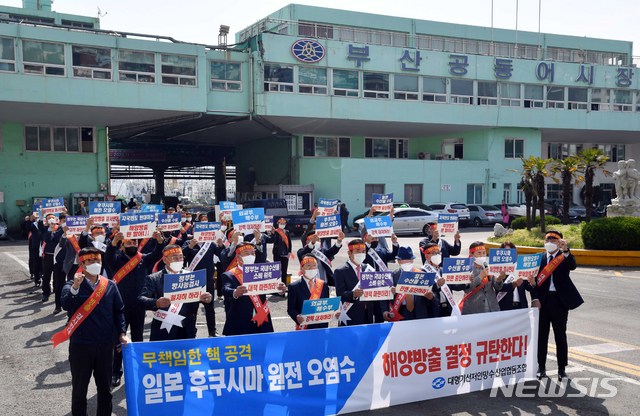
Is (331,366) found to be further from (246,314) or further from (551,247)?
(551,247)

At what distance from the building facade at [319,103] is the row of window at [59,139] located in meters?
0.08

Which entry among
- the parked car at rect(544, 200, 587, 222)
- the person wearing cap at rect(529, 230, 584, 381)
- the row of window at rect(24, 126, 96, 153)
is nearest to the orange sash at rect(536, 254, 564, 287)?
the person wearing cap at rect(529, 230, 584, 381)

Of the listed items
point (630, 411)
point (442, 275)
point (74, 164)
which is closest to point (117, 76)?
point (74, 164)

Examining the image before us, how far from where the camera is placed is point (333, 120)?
38125 mm

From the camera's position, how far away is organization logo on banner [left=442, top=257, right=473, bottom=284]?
7.85m

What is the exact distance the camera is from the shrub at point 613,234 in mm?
19812

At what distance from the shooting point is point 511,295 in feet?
27.4

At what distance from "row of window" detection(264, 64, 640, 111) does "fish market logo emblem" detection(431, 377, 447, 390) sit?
98.6 ft

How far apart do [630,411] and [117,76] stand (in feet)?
97.0

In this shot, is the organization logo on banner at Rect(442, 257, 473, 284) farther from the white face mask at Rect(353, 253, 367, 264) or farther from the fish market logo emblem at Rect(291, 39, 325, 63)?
the fish market logo emblem at Rect(291, 39, 325, 63)

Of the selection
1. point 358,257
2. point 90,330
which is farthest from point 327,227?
point 90,330

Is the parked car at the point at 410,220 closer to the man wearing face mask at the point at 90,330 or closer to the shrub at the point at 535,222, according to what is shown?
the shrub at the point at 535,222

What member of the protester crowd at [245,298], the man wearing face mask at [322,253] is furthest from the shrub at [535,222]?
the protester crowd at [245,298]

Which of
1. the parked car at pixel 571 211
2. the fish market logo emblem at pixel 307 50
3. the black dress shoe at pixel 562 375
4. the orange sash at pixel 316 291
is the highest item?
the fish market logo emblem at pixel 307 50
